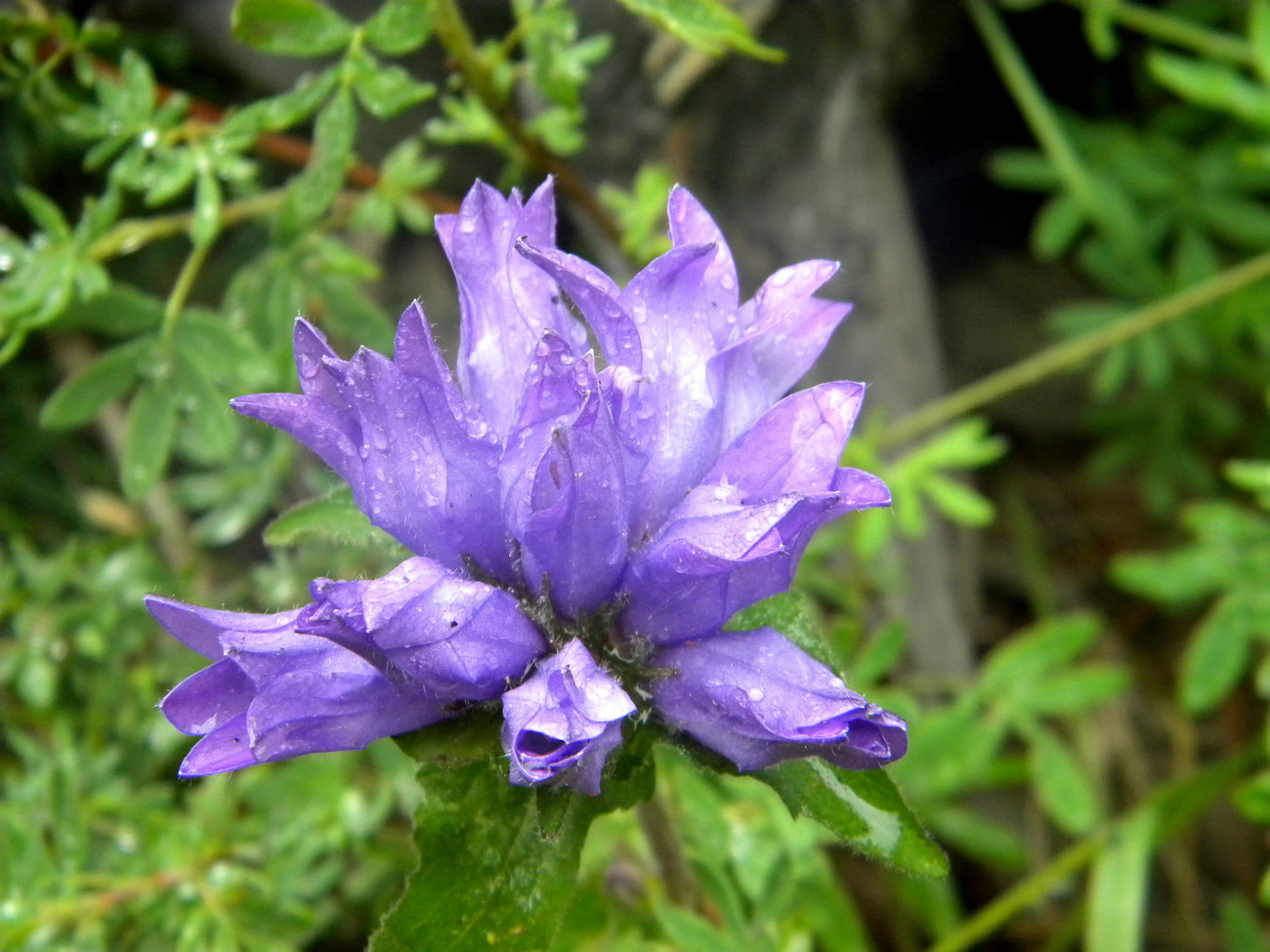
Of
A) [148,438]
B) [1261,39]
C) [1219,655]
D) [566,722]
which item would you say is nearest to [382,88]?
[148,438]

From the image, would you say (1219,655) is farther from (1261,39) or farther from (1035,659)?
(1261,39)

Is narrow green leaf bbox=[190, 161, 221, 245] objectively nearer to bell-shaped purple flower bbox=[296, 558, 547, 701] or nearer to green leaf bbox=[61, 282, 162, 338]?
green leaf bbox=[61, 282, 162, 338]

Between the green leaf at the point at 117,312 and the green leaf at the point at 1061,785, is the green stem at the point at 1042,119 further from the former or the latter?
the green leaf at the point at 117,312

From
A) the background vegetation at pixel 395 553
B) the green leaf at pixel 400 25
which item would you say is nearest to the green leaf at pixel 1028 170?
the background vegetation at pixel 395 553

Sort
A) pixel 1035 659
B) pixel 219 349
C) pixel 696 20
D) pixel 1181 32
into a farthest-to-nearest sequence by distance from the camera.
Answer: pixel 1181 32, pixel 1035 659, pixel 219 349, pixel 696 20

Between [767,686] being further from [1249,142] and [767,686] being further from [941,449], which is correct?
[1249,142]

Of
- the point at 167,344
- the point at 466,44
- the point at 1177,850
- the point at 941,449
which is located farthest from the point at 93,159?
the point at 1177,850

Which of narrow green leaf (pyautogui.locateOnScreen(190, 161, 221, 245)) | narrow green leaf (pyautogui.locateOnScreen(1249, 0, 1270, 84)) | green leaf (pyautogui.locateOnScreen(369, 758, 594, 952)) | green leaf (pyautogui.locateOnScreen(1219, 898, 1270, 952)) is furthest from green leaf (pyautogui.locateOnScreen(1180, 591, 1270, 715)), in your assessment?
narrow green leaf (pyautogui.locateOnScreen(190, 161, 221, 245))
